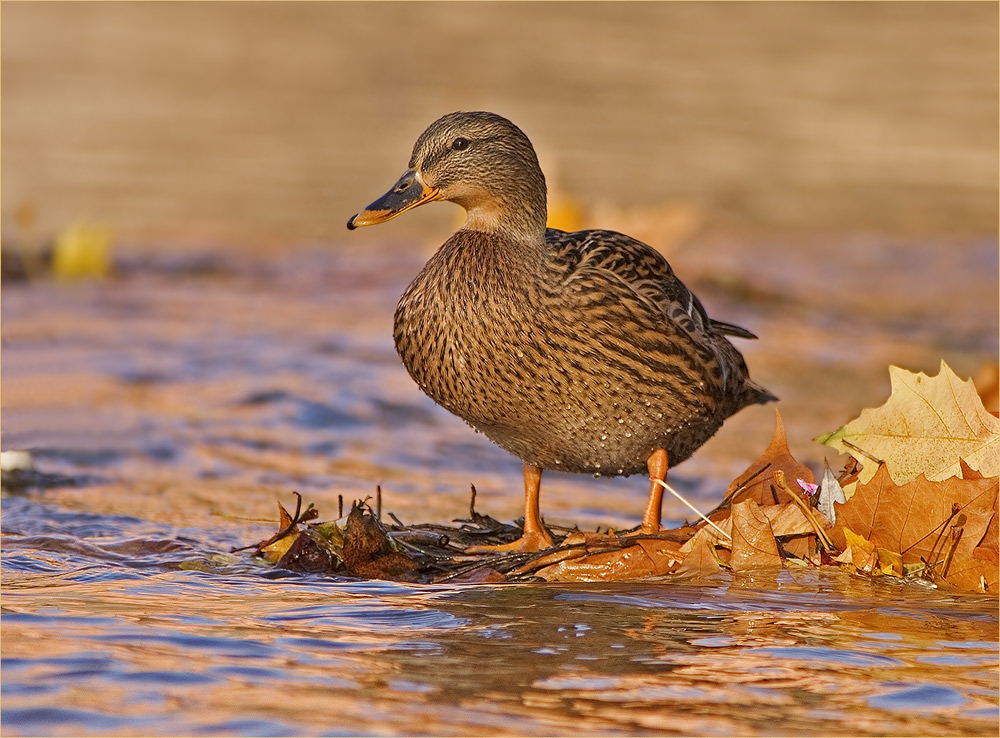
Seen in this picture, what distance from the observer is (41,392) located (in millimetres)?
7645

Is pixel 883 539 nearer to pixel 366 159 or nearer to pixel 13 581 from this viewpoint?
pixel 13 581

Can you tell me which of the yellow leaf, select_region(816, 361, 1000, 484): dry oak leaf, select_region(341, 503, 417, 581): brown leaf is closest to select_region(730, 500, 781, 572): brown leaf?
select_region(816, 361, 1000, 484): dry oak leaf

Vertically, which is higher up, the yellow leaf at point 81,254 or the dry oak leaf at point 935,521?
the yellow leaf at point 81,254

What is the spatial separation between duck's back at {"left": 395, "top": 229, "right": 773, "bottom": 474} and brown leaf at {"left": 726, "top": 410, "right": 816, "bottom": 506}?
37 centimetres

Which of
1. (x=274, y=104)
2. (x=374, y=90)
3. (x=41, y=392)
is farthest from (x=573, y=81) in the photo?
(x=41, y=392)

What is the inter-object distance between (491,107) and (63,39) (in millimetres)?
6276

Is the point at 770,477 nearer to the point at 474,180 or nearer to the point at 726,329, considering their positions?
the point at 726,329

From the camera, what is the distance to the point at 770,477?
4.82 m

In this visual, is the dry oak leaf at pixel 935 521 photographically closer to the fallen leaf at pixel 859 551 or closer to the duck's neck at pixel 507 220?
the fallen leaf at pixel 859 551

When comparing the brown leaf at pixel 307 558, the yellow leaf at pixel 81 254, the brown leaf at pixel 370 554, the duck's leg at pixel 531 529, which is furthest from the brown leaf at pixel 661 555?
the yellow leaf at pixel 81 254

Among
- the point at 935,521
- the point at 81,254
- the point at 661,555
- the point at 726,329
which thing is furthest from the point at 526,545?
the point at 81,254

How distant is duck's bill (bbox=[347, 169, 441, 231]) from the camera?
5.09m

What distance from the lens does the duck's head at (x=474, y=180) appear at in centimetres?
518

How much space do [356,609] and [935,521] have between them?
1.69 metres
